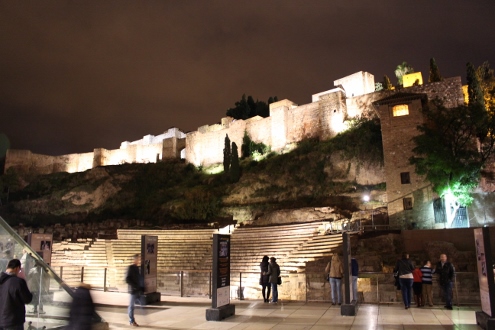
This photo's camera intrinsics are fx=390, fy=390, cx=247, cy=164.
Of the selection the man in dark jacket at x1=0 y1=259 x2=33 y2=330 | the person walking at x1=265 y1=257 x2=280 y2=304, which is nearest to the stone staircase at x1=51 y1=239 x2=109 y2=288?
the person walking at x1=265 y1=257 x2=280 y2=304

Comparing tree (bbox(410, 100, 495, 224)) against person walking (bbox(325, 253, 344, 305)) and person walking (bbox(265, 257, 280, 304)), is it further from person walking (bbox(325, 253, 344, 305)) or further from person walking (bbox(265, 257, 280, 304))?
person walking (bbox(265, 257, 280, 304))

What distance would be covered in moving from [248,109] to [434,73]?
2951 centimetres

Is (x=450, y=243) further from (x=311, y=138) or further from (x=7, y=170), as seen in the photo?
(x=7, y=170)

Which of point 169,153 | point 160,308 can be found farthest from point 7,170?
point 160,308

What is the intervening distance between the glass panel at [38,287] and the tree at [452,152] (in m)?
20.9

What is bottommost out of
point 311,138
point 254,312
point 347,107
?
point 254,312

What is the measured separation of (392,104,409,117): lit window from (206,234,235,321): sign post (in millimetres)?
20640

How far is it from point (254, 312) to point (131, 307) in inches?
128

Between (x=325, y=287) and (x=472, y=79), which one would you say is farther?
(x=472, y=79)

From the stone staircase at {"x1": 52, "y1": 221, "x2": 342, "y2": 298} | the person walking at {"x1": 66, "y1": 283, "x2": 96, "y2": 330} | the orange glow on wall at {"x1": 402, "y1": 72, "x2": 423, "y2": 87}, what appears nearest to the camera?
the person walking at {"x1": 66, "y1": 283, "x2": 96, "y2": 330}

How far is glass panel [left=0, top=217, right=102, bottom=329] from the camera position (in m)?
6.85

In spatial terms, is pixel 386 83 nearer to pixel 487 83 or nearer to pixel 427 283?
pixel 487 83

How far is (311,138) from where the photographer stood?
43344mm

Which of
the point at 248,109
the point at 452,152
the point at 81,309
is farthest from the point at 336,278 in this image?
the point at 248,109
